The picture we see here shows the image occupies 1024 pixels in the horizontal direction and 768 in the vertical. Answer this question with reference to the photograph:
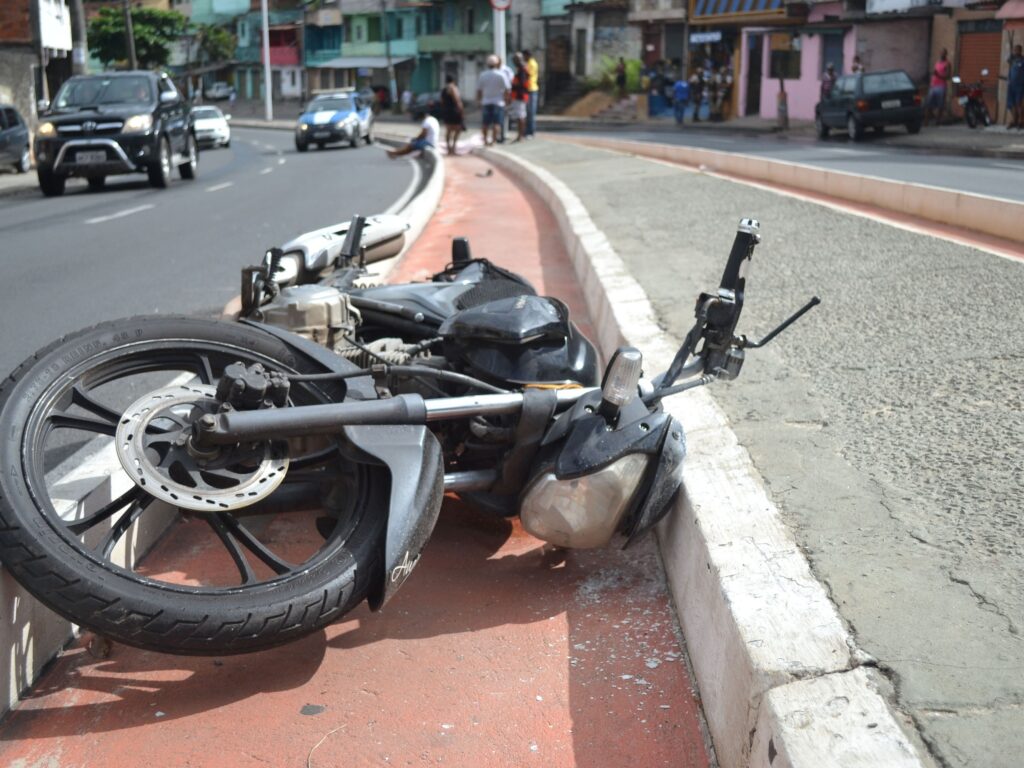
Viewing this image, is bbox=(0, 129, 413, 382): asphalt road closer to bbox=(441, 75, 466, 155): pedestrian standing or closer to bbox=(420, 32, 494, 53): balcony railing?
bbox=(441, 75, 466, 155): pedestrian standing

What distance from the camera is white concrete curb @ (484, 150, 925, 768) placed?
2.22 metres

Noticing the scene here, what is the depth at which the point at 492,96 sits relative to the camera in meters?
28.3

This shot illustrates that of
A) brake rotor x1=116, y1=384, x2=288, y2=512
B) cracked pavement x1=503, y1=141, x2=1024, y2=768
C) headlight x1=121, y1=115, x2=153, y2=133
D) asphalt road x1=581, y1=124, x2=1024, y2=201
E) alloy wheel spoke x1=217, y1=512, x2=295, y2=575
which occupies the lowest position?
asphalt road x1=581, y1=124, x2=1024, y2=201

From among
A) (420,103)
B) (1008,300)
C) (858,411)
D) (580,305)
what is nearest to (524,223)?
(580,305)

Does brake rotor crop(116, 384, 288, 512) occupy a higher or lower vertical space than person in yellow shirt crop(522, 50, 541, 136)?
lower

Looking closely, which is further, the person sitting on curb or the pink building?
the pink building

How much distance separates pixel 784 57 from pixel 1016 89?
17.1 metres

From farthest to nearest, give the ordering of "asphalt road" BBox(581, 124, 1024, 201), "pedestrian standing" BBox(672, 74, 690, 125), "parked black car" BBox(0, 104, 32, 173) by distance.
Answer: "pedestrian standing" BBox(672, 74, 690, 125) → "parked black car" BBox(0, 104, 32, 173) → "asphalt road" BBox(581, 124, 1024, 201)

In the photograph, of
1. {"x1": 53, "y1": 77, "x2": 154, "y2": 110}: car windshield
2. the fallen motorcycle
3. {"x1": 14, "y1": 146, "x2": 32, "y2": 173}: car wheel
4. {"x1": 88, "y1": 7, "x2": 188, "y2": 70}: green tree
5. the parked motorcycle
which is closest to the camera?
the fallen motorcycle

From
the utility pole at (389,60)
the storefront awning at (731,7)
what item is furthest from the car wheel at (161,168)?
the utility pole at (389,60)

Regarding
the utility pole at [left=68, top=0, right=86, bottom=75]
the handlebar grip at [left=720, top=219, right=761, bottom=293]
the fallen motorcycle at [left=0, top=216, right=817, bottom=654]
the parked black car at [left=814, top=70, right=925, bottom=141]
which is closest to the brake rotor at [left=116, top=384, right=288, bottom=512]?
the fallen motorcycle at [left=0, top=216, right=817, bottom=654]

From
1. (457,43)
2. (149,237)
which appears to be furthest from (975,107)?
(457,43)

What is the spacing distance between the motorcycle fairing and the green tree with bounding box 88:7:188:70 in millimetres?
86337

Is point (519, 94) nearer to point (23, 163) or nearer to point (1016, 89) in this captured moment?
point (23, 163)
